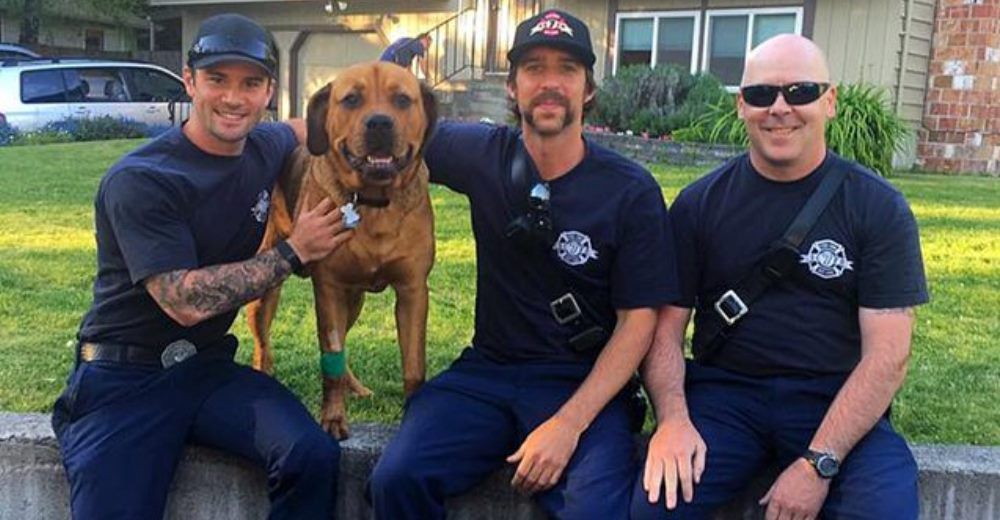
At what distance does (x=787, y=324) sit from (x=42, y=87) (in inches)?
679

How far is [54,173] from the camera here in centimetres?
1084

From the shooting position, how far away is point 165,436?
3.26 metres

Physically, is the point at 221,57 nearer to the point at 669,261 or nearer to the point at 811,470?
the point at 669,261

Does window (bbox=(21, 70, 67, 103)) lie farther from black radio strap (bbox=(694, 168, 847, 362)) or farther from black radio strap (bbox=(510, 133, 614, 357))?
black radio strap (bbox=(694, 168, 847, 362))

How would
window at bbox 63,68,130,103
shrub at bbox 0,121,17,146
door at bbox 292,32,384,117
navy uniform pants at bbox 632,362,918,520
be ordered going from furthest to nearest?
door at bbox 292,32,384,117 → window at bbox 63,68,130,103 → shrub at bbox 0,121,17,146 → navy uniform pants at bbox 632,362,918,520

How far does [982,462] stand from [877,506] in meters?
0.77

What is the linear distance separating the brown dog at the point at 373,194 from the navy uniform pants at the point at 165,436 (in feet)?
1.12

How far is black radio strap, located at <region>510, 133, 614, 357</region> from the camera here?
3.50 metres

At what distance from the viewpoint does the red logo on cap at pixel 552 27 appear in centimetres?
343

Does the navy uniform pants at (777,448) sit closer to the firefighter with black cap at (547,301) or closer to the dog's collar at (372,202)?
the firefighter with black cap at (547,301)

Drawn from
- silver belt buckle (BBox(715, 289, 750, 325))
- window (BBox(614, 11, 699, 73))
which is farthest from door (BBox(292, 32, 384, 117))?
silver belt buckle (BBox(715, 289, 750, 325))

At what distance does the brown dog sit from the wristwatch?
4.81ft

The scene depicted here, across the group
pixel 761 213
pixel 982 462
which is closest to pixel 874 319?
pixel 761 213

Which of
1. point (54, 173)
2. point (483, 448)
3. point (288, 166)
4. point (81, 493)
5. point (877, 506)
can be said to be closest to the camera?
point (877, 506)
